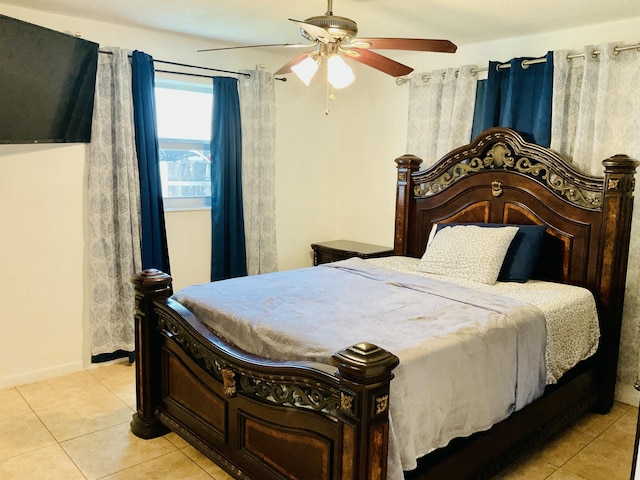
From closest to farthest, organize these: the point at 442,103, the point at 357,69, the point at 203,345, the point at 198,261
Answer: the point at 203,345, the point at 442,103, the point at 198,261, the point at 357,69

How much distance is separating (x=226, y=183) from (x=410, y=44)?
2144 mm

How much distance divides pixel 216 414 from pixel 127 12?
2.48m

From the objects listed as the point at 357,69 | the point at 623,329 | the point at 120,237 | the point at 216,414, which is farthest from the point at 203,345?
the point at 357,69

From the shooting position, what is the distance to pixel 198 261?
4137mm

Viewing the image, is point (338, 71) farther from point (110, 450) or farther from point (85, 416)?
point (85, 416)

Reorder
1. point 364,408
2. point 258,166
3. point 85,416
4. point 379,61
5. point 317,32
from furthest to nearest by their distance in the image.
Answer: point 258,166, point 85,416, point 379,61, point 317,32, point 364,408

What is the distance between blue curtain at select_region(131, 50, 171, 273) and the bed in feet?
3.50

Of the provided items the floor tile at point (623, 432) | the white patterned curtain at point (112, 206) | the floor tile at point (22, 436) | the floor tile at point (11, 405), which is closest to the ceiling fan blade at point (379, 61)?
the white patterned curtain at point (112, 206)

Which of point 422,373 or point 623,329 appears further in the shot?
point 623,329

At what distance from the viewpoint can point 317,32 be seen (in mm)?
2240

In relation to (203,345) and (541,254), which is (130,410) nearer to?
(203,345)

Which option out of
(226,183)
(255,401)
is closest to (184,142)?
(226,183)

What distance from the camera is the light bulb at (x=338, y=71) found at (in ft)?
8.03

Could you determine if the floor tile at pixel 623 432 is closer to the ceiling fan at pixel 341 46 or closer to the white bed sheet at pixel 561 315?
the white bed sheet at pixel 561 315
